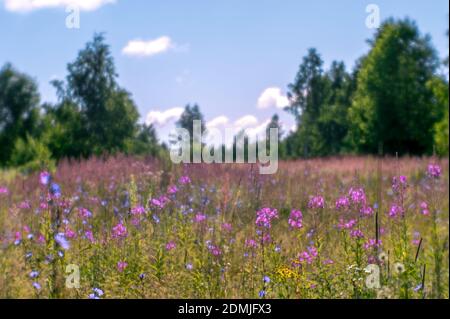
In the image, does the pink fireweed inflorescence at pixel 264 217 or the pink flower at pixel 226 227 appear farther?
the pink flower at pixel 226 227

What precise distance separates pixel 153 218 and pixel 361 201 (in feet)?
4.63

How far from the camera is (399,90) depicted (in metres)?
17.9

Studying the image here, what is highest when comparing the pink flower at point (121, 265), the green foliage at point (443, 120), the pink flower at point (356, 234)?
the green foliage at point (443, 120)

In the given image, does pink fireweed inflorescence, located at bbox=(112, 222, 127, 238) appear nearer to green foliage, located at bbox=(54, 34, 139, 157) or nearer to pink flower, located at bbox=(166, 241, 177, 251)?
pink flower, located at bbox=(166, 241, 177, 251)

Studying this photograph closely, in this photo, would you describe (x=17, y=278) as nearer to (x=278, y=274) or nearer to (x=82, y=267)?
(x=82, y=267)

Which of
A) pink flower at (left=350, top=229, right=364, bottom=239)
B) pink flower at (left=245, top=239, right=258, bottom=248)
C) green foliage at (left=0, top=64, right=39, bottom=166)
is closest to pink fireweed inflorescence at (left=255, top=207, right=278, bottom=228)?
pink flower at (left=245, top=239, right=258, bottom=248)

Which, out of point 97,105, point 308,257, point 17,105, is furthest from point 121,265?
point 17,105

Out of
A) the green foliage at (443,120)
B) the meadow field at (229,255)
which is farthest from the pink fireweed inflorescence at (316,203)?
the green foliage at (443,120)

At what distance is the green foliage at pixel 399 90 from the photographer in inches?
695

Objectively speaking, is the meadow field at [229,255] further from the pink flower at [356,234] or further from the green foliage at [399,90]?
the green foliage at [399,90]

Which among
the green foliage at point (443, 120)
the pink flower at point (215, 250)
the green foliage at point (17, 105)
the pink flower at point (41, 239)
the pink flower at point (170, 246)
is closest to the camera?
the pink flower at point (215, 250)

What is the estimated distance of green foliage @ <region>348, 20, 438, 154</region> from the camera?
57.9 ft

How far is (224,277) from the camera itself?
116 inches

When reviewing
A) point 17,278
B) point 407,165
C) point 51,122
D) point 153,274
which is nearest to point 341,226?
point 153,274
